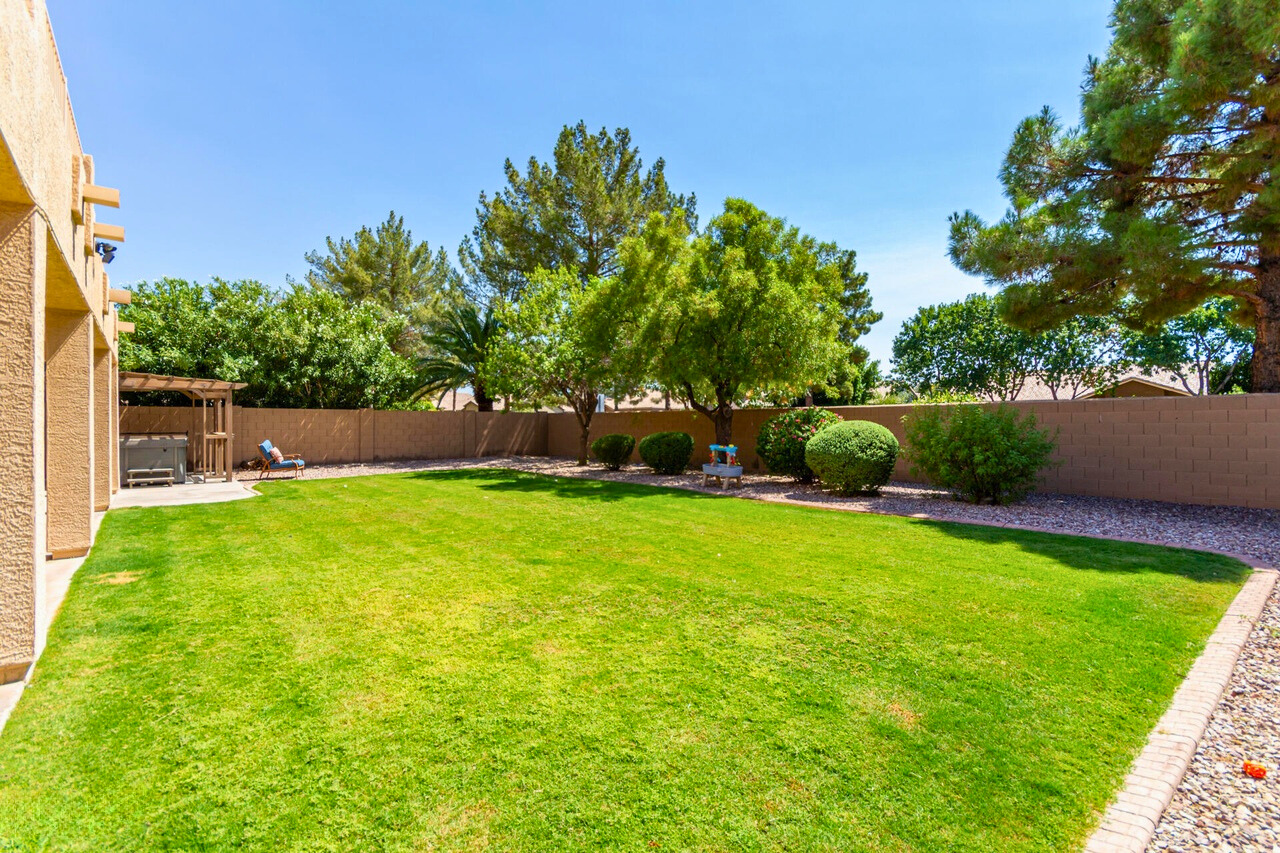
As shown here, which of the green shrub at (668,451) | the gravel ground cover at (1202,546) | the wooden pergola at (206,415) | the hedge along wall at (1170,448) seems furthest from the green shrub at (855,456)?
the wooden pergola at (206,415)

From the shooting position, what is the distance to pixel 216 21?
9.14 metres

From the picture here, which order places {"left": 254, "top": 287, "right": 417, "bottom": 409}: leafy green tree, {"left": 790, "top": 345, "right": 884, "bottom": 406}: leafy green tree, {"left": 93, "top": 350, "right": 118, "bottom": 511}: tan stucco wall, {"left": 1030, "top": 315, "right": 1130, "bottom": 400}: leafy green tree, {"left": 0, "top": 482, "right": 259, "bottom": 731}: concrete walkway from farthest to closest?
{"left": 790, "top": 345, "right": 884, "bottom": 406}: leafy green tree → {"left": 1030, "top": 315, "right": 1130, "bottom": 400}: leafy green tree → {"left": 254, "top": 287, "right": 417, "bottom": 409}: leafy green tree → {"left": 93, "top": 350, "right": 118, "bottom": 511}: tan stucco wall → {"left": 0, "top": 482, "right": 259, "bottom": 731}: concrete walkway

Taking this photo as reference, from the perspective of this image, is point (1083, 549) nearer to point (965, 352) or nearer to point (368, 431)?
point (368, 431)

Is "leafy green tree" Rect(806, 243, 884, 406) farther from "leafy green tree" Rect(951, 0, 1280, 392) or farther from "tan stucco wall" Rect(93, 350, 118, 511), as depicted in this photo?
"tan stucco wall" Rect(93, 350, 118, 511)

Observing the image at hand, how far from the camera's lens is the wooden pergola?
12602 millimetres

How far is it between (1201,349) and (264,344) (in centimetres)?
3389

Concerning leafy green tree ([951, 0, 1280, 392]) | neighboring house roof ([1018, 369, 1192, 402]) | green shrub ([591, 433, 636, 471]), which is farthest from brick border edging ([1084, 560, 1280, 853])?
neighboring house roof ([1018, 369, 1192, 402])

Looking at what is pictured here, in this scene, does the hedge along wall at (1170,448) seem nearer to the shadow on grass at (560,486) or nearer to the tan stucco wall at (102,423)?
the shadow on grass at (560,486)

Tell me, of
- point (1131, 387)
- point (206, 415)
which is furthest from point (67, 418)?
point (1131, 387)

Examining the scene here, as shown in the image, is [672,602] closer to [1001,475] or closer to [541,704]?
[541,704]

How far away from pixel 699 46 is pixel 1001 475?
33.9 ft

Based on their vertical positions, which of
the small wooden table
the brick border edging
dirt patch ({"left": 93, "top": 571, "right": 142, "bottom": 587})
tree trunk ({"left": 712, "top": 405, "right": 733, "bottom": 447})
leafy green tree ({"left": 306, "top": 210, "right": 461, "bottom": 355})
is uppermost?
leafy green tree ({"left": 306, "top": 210, "right": 461, "bottom": 355})

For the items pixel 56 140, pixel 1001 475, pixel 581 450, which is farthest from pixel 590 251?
pixel 56 140

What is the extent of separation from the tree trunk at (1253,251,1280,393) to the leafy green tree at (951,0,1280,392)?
20 millimetres
